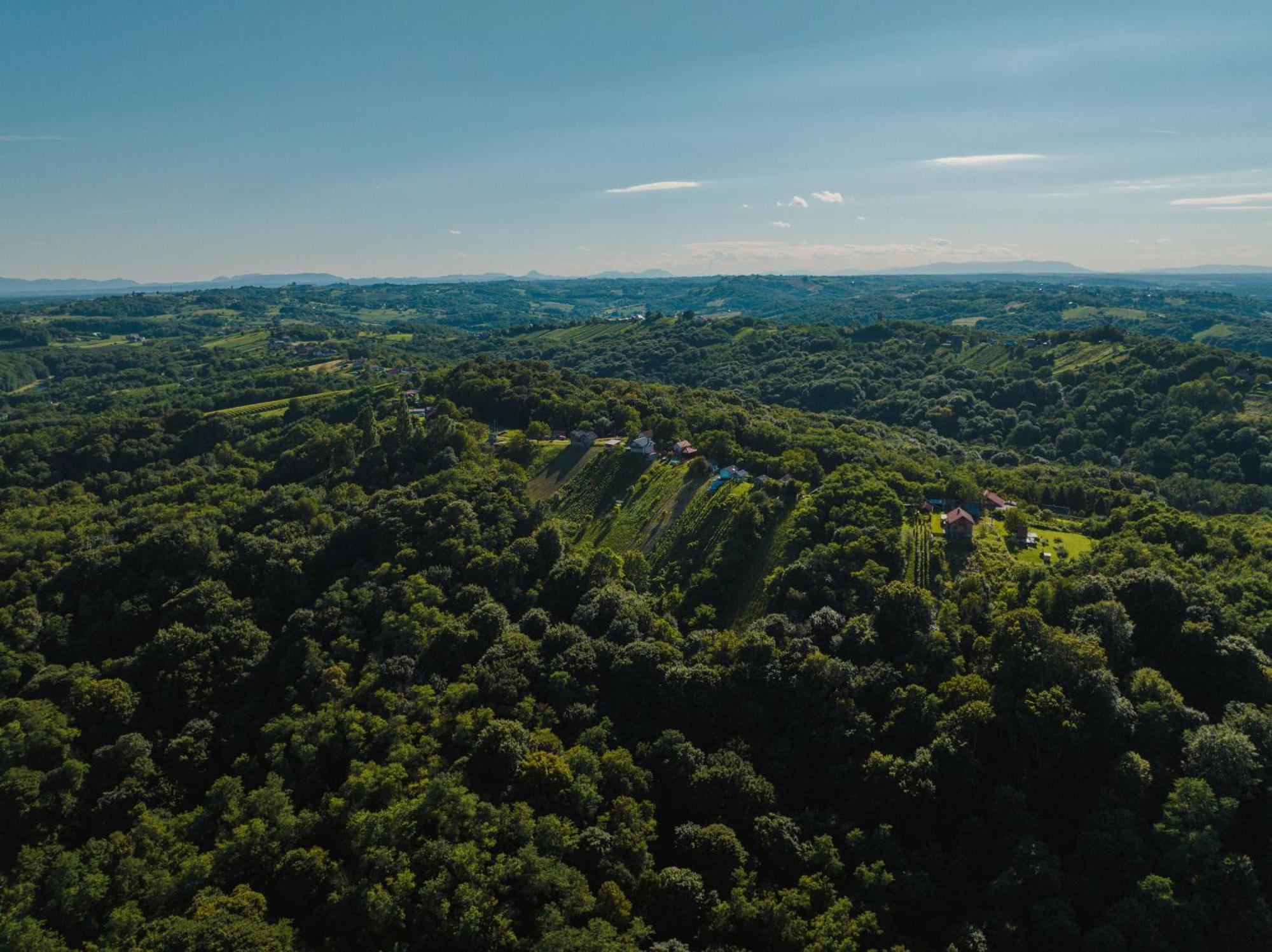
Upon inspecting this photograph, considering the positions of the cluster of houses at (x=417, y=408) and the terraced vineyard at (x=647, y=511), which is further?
the cluster of houses at (x=417, y=408)

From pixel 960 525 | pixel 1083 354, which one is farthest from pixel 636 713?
pixel 1083 354

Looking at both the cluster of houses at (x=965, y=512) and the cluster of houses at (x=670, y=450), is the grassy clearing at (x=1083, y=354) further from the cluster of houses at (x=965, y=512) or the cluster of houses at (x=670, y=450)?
the cluster of houses at (x=670, y=450)

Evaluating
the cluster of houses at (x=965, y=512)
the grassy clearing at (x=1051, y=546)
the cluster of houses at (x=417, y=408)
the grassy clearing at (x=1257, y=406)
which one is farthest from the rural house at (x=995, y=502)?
the cluster of houses at (x=417, y=408)

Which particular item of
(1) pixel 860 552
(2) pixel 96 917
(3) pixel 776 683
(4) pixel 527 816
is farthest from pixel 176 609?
(1) pixel 860 552

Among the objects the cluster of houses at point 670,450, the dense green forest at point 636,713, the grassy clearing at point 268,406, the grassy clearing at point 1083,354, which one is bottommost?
the dense green forest at point 636,713

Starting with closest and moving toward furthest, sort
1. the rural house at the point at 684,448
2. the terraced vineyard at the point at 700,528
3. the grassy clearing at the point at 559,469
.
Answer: the terraced vineyard at the point at 700,528, the grassy clearing at the point at 559,469, the rural house at the point at 684,448

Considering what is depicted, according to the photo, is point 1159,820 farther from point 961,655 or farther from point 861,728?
point 861,728
